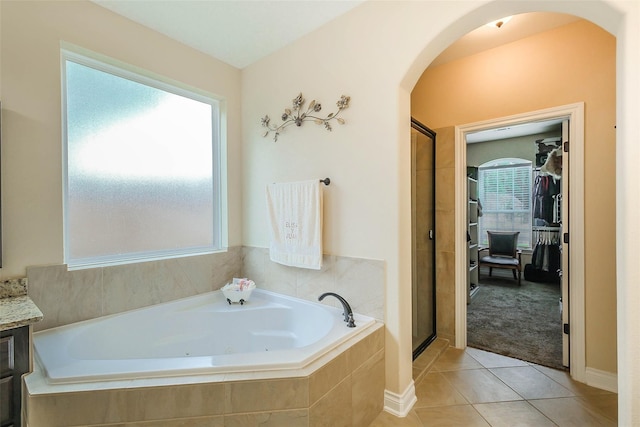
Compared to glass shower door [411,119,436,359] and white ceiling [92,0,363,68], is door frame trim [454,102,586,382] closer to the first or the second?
glass shower door [411,119,436,359]

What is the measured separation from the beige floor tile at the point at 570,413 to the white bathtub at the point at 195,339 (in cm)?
118

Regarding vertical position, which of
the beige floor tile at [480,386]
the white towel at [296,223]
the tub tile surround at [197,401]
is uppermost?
the white towel at [296,223]

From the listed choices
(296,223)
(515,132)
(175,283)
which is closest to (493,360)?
(296,223)

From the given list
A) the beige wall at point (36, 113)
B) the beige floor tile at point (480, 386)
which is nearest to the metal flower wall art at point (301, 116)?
the beige wall at point (36, 113)

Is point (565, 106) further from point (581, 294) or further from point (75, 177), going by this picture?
point (75, 177)

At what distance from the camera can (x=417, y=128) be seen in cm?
239

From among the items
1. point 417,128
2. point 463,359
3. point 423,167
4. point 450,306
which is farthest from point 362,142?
point 463,359

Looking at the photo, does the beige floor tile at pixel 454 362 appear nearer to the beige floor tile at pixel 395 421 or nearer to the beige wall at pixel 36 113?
the beige floor tile at pixel 395 421

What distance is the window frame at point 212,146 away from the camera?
1.76 m

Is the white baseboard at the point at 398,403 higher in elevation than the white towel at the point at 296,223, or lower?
lower

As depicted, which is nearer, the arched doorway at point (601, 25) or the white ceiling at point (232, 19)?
the arched doorway at point (601, 25)

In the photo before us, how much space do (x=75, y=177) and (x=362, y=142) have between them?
1868 mm

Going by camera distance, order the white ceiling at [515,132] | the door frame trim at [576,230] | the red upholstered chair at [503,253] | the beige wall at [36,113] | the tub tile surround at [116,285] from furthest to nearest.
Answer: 1. the red upholstered chair at [503,253]
2. the white ceiling at [515,132]
3. the door frame trim at [576,230]
4. the tub tile surround at [116,285]
5. the beige wall at [36,113]

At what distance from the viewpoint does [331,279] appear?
2018mm
